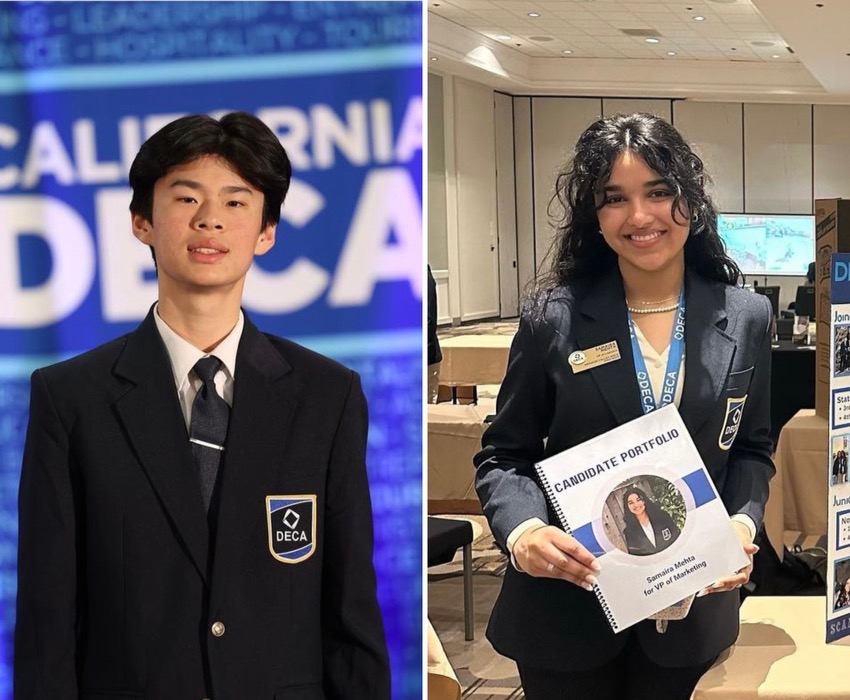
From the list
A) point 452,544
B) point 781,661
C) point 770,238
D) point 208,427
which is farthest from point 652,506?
point 770,238

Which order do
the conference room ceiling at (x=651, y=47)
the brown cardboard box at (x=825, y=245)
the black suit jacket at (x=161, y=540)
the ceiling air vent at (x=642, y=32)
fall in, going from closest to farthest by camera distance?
the black suit jacket at (x=161, y=540) → the brown cardboard box at (x=825, y=245) → the conference room ceiling at (x=651, y=47) → the ceiling air vent at (x=642, y=32)

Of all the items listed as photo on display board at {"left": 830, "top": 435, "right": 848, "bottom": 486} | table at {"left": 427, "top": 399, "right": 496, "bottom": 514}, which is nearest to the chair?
table at {"left": 427, "top": 399, "right": 496, "bottom": 514}

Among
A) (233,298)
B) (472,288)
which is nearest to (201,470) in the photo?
(233,298)

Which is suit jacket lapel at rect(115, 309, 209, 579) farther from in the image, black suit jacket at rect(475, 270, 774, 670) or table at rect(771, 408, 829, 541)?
table at rect(771, 408, 829, 541)

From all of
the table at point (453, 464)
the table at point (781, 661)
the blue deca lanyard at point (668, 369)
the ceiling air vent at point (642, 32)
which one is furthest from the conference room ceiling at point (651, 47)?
the blue deca lanyard at point (668, 369)

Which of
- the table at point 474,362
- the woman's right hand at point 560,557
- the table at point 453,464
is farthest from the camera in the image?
the table at point 474,362

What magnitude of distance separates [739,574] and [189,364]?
2.91 feet

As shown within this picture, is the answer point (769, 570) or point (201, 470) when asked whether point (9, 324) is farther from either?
point (769, 570)

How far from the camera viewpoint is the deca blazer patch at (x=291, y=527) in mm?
1325

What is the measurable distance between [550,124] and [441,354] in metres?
12.6

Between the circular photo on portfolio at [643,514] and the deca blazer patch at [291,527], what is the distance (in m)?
0.50

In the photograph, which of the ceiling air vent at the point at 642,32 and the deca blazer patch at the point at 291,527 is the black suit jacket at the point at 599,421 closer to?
the deca blazer patch at the point at 291,527

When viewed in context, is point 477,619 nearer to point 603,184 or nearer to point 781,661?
point 781,661

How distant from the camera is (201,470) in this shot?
1320mm
